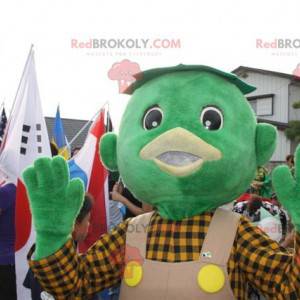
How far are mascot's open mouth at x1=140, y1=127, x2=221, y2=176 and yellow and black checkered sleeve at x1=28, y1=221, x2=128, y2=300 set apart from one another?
0.39 meters

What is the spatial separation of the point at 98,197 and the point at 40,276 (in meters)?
2.61

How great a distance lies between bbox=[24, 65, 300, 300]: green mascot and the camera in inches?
78.4

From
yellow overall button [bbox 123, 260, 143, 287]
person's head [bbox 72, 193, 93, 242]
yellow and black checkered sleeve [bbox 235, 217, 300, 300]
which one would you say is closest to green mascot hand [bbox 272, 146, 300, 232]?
yellow and black checkered sleeve [bbox 235, 217, 300, 300]

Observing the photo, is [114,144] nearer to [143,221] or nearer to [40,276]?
[143,221]

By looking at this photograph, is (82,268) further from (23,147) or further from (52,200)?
(23,147)

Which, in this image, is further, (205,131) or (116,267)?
(116,267)

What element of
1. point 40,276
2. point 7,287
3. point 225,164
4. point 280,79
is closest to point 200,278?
point 225,164

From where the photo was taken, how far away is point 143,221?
225 cm

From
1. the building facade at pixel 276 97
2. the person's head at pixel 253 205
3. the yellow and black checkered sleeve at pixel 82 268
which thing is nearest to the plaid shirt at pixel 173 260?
the yellow and black checkered sleeve at pixel 82 268

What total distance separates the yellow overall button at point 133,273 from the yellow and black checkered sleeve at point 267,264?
1.35ft

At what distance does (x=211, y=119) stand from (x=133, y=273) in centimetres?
73

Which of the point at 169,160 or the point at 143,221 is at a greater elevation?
the point at 169,160

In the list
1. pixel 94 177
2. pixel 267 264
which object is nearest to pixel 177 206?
pixel 267 264

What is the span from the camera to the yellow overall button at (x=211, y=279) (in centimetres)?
202
